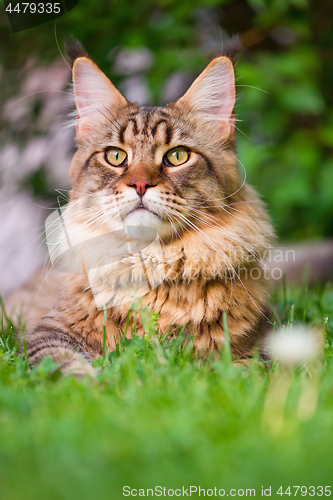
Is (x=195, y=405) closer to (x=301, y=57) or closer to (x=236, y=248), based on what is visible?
(x=236, y=248)

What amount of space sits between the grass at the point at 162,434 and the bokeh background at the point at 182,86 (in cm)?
227

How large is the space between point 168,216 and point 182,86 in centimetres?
304

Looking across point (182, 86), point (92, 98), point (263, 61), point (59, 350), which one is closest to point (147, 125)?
point (92, 98)

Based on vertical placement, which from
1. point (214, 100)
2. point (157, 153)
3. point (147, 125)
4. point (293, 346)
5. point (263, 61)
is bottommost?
point (293, 346)

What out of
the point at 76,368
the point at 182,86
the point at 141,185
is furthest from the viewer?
the point at 182,86

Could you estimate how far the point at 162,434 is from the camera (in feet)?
3.08

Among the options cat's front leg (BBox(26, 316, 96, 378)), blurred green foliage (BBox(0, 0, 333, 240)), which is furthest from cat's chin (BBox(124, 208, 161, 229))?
blurred green foliage (BBox(0, 0, 333, 240))

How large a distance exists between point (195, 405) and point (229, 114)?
151cm

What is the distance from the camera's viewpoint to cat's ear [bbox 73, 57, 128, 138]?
217 cm

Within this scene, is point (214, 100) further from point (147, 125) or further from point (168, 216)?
point (168, 216)

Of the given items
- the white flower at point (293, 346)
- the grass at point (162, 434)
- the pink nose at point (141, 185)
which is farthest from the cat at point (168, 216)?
the grass at point (162, 434)

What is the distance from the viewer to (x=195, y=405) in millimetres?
1067

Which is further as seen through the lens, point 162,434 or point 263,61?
point 263,61

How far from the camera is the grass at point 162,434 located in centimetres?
83
